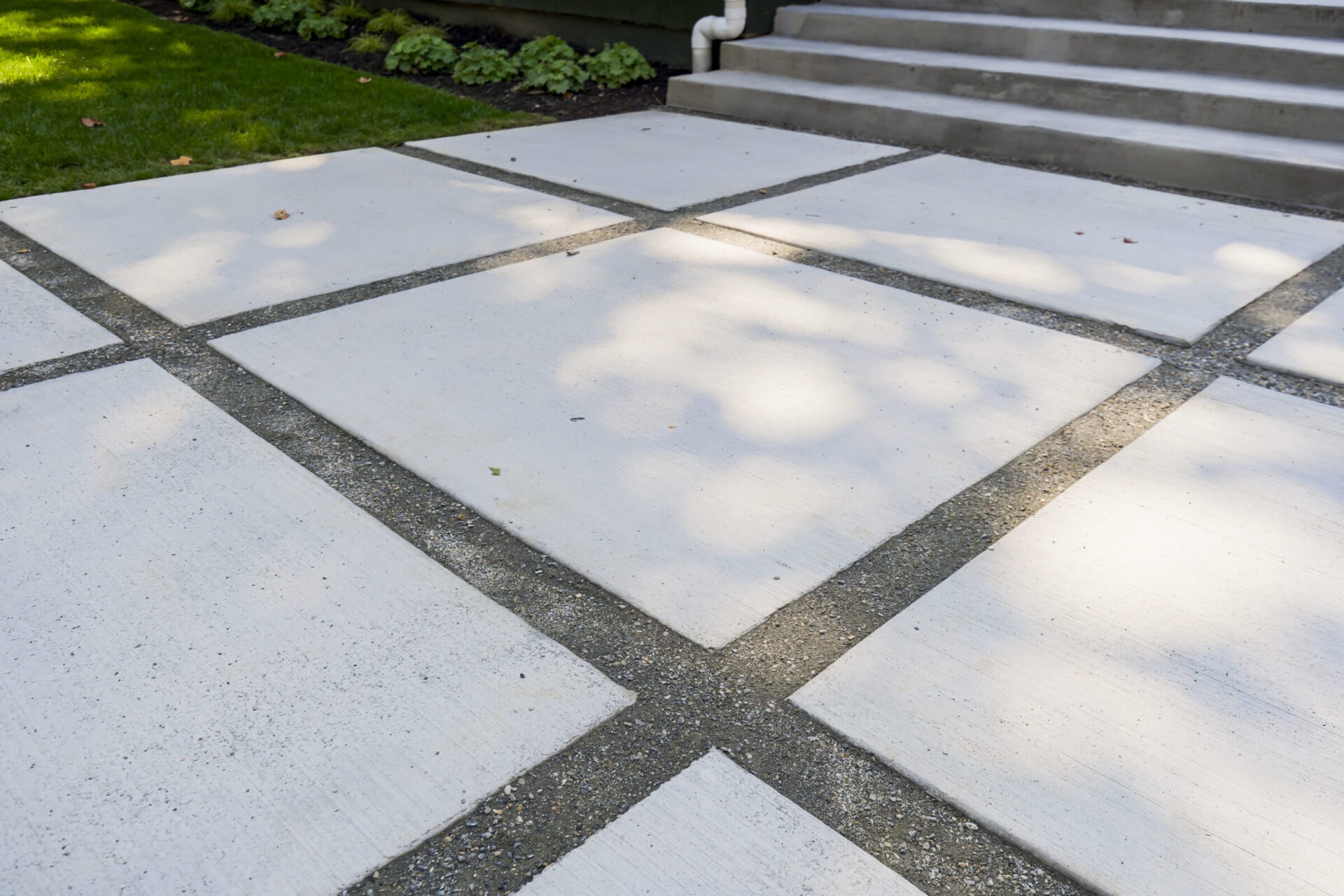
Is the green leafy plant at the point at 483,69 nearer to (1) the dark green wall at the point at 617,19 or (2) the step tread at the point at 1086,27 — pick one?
(1) the dark green wall at the point at 617,19

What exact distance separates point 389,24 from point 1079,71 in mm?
4828

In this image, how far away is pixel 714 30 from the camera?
5.58 metres

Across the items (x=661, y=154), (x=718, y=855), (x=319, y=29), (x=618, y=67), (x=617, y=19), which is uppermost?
(x=617, y=19)

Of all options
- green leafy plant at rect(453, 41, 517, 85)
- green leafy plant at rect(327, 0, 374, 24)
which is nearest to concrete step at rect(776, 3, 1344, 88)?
green leafy plant at rect(453, 41, 517, 85)

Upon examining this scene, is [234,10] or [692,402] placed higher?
[234,10]

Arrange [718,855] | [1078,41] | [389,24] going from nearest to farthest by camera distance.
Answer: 1. [718,855]
2. [1078,41]
3. [389,24]

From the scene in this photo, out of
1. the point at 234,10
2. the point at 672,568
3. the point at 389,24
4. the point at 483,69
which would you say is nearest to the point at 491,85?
the point at 483,69

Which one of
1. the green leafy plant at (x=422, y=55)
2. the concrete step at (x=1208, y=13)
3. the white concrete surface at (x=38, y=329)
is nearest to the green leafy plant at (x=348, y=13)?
the green leafy plant at (x=422, y=55)

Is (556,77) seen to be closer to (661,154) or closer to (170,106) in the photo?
(661,154)

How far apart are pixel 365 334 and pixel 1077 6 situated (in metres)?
4.19

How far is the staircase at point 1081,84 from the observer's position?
3859mm

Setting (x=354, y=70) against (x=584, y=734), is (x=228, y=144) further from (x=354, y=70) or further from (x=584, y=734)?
(x=584, y=734)

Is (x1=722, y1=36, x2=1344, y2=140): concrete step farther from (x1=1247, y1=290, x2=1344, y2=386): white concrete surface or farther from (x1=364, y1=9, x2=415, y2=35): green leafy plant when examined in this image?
(x1=364, y1=9, x2=415, y2=35): green leafy plant

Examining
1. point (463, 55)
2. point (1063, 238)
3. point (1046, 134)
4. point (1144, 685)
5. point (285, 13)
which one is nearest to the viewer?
point (1144, 685)
